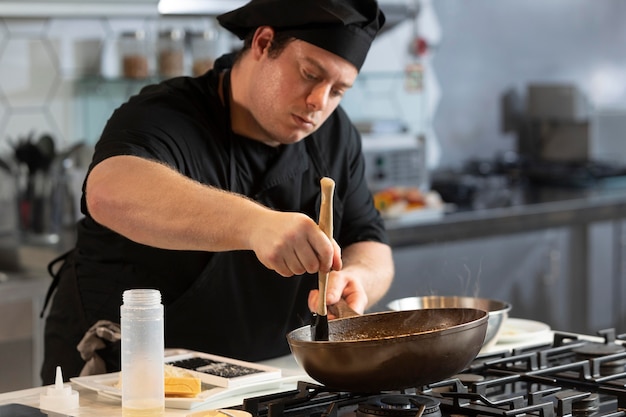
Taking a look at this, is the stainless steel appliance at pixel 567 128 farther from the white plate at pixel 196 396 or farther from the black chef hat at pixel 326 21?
the white plate at pixel 196 396

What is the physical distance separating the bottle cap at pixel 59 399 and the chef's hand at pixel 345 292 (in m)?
0.48

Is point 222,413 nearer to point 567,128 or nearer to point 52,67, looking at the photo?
point 52,67

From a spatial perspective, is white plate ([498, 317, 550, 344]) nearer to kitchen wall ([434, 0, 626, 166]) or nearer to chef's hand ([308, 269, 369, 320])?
chef's hand ([308, 269, 369, 320])

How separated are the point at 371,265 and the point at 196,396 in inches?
30.1

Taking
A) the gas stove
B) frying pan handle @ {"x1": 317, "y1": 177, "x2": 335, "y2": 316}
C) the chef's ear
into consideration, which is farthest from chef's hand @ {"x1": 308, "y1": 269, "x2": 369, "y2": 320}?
the chef's ear

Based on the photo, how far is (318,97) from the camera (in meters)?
2.13

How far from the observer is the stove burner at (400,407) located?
4.98 feet

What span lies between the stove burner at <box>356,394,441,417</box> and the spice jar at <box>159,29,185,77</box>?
8.14 feet

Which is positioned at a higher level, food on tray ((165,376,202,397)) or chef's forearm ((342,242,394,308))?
chef's forearm ((342,242,394,308))

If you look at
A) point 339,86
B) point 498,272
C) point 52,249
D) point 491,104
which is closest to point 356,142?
point 339,86

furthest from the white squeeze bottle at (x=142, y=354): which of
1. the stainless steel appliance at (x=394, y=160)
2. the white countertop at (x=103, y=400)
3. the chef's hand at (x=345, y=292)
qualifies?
the stainless steel appliance at (x=394, y=160)

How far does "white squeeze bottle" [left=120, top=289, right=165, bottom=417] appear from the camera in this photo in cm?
157

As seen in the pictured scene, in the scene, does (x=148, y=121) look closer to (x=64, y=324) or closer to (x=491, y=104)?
(x=64, y=324)

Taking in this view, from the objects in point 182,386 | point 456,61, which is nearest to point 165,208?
point 182,386
